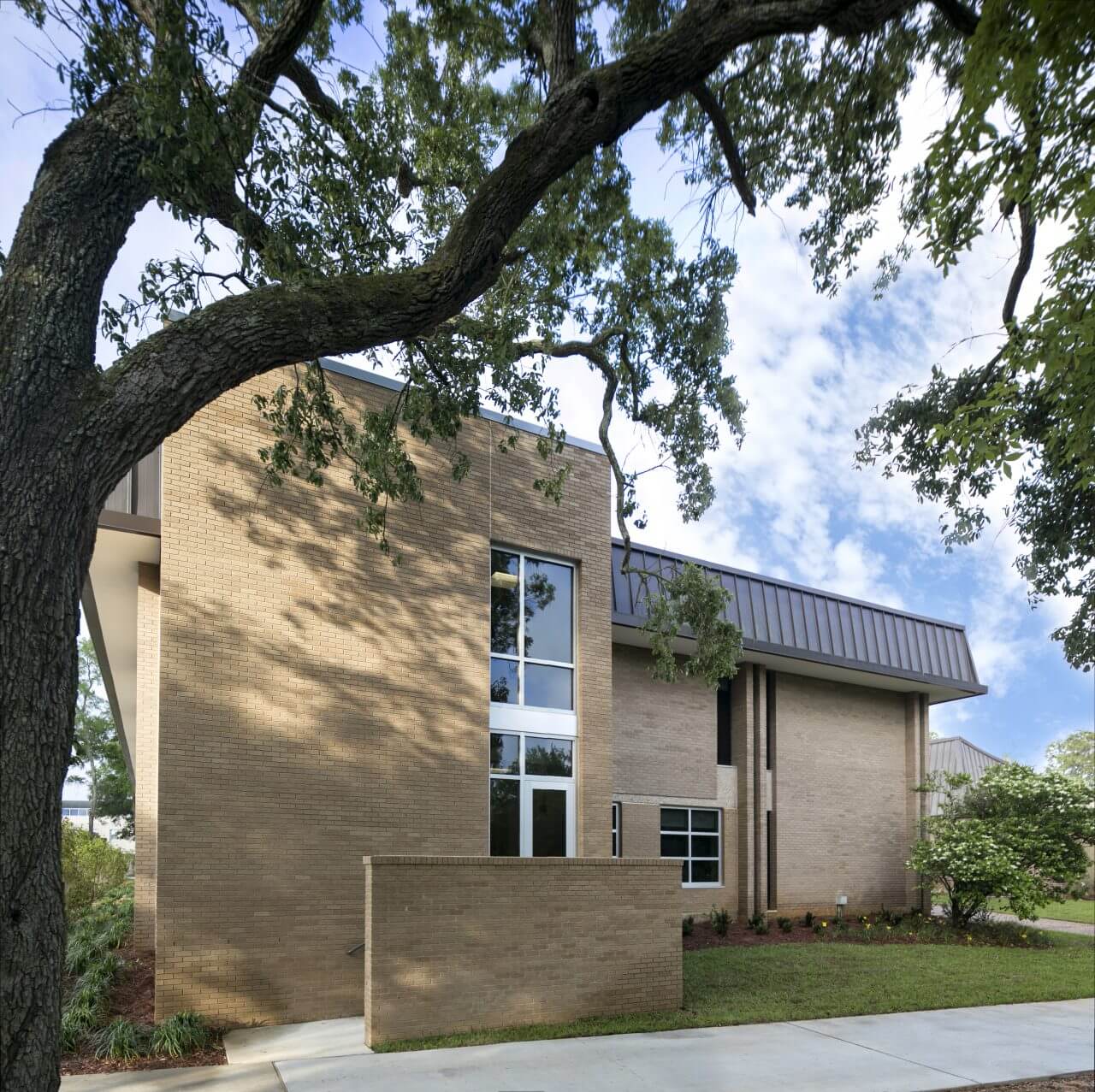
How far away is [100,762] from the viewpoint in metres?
45.3

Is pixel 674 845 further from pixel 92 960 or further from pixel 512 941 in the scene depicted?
pixel 92 960

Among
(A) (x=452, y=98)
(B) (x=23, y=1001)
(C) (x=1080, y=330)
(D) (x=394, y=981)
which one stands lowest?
(D) (x=394, y=981)

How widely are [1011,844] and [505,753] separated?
1192 centimetres

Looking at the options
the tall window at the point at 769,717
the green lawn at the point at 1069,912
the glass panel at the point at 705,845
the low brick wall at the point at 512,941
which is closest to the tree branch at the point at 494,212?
the low brick wall at the point at 512,941

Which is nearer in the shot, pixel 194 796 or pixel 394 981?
pixel 394 981

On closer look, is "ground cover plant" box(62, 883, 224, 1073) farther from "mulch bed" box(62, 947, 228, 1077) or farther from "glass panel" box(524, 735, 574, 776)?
"glass panel" box(524, 735, 574, 776)

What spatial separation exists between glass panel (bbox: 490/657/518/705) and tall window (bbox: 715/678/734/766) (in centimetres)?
765

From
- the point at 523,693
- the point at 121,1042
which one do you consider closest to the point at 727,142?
the point at 523,693

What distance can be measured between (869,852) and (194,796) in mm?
16310

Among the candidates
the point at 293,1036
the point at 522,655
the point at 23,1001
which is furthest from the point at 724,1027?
the point at 23,1001

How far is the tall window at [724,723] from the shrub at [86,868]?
12.2 m

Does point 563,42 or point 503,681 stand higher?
point 563,42

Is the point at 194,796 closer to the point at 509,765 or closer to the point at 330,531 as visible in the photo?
the point at 330,531

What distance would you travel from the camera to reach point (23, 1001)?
13.9 feet
